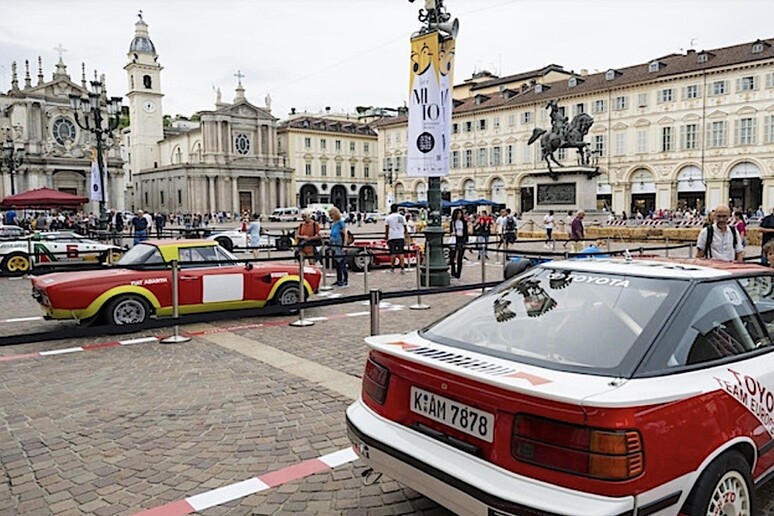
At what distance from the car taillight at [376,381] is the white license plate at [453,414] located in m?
0.24

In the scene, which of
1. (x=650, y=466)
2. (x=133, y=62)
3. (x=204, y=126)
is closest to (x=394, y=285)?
(x=650, y=466)

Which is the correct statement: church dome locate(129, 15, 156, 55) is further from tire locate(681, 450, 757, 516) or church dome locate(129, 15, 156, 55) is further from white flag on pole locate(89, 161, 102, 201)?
tire locate(681, 450, 757, 516)

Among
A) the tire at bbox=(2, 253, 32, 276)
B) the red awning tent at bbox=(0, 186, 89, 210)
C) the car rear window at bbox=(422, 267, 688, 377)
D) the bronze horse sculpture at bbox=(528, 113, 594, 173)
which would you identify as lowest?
the tire at bbox=(2, 253, 32, 276)

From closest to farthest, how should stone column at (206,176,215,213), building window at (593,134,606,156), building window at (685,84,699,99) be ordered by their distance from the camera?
1. building window at (685,84,699,99)
2. building window at (593,134,606,156)
3. stone column at (206,176,215,213)

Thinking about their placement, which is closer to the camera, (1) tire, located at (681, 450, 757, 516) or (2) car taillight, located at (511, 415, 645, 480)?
(2) car taillight, located at (511, 415, 645, 480)

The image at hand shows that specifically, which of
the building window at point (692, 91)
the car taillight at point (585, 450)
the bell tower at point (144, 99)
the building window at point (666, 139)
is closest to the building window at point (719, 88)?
the building window at point (692, 91)

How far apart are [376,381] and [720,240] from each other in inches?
281

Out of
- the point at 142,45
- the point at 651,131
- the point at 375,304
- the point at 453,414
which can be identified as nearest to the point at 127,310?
the point at 375,304

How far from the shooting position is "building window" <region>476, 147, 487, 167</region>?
70.6 metres

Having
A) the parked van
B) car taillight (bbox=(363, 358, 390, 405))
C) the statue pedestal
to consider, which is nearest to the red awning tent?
the statue pedestal

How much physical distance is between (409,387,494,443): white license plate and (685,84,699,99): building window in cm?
5813

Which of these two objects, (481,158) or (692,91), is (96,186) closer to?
(692,91)

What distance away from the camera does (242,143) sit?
86188 millimetres

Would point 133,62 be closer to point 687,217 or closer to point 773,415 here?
point 687,217
